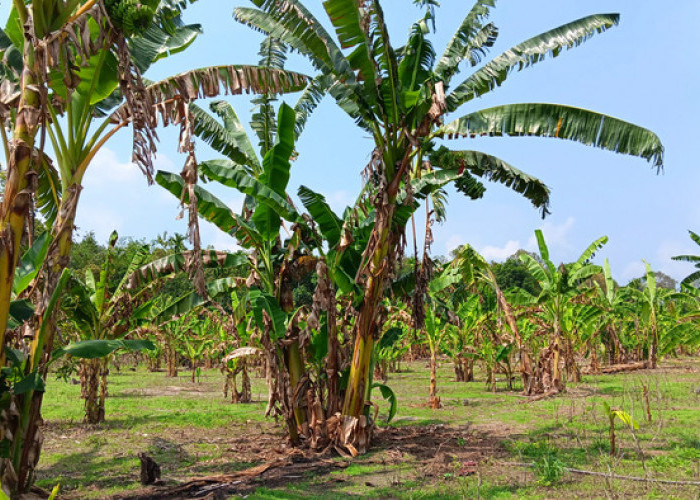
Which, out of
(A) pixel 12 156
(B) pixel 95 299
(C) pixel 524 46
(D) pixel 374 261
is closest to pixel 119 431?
(B) pixel 95 299

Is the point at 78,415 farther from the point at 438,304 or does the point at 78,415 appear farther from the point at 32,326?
the point at 438,304

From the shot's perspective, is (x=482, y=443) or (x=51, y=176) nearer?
(x=51, y=176)

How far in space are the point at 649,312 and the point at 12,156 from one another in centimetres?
2520

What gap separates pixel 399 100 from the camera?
7.75m

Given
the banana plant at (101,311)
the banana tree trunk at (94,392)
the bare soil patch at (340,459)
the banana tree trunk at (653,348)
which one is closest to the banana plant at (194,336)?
the banana tree trunk at (94,392)

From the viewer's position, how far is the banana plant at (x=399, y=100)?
296 inches

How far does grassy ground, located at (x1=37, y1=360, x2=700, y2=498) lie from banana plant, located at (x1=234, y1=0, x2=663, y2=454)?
1493 millimetres

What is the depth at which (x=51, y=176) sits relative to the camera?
649cm

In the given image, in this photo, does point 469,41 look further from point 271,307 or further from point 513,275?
point 513,275

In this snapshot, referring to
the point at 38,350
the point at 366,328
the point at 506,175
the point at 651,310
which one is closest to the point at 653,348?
the point at 651,310

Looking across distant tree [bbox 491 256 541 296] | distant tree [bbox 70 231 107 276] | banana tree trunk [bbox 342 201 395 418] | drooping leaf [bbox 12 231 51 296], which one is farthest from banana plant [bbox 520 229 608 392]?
Result: distant tree [bbox 491 256 541 296]

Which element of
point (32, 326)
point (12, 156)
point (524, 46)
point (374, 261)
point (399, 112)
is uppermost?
point (524, 46)

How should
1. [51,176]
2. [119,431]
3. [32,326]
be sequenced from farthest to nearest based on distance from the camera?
[119,431], [51,176], [32,326]

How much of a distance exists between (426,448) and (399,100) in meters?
5.59
